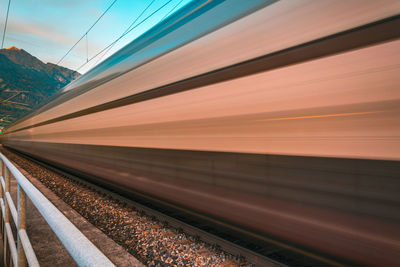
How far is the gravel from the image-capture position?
6.98 ft

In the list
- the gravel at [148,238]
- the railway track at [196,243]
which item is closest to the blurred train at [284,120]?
→ the railway track at [196,243]

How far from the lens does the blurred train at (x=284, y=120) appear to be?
1229 millimetres

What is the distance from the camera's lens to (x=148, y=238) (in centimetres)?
258

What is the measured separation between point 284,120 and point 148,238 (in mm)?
1834

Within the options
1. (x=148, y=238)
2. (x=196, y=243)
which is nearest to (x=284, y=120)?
(x=196, y=243)

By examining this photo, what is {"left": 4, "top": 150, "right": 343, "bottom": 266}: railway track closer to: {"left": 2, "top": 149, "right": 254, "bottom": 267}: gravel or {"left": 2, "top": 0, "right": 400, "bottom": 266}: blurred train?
{"left": 2, "top": 149, "right": 254, "bottom": 267}: gravel

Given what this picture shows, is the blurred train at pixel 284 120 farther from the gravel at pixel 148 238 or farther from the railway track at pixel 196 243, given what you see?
the gravel at pixel 148 238

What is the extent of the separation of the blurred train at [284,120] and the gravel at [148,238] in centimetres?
32

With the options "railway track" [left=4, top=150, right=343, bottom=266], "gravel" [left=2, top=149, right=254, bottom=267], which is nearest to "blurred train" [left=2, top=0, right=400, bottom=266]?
"railway track" [left=4, top=150, right=343, bottom=266]

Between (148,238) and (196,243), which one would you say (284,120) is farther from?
(148,238)

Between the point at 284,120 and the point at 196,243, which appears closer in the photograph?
the point at 284,120

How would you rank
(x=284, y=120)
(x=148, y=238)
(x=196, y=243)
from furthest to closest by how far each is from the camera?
(x=148, y=238) → (x=196, y=243) → (x=284, y=120)

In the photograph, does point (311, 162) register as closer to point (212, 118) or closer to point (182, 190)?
point (212, 118)

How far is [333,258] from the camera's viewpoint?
1444 mm
